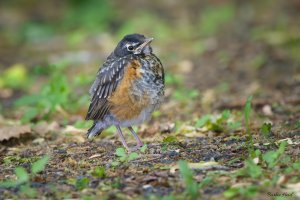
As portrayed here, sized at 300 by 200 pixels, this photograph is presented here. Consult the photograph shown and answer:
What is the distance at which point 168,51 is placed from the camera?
47.4 ft

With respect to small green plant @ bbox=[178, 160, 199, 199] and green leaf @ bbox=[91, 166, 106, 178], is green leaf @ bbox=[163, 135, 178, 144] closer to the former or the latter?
green leaf @ bbox=[91, 166, 106, 178]

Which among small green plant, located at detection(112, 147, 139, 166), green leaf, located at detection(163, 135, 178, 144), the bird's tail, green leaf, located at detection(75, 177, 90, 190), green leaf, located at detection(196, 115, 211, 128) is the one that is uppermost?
the bird's tail

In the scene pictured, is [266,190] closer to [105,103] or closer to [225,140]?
[225,140]

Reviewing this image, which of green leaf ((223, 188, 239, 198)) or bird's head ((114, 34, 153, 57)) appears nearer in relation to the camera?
green leaf ((223, 188, 239, 198))

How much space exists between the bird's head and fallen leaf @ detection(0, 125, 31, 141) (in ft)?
4.96

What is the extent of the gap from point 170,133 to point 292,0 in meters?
11.3

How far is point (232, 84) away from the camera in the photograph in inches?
440

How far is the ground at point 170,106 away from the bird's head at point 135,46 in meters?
0.99

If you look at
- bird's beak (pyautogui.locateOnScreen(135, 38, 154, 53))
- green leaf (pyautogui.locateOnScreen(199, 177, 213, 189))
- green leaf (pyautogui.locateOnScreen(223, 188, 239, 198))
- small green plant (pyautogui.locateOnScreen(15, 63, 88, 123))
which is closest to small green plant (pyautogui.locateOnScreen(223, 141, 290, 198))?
green leaf (pyautogui.locateOnScreen(223, 188, 239, 198))

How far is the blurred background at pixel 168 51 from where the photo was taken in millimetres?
9648

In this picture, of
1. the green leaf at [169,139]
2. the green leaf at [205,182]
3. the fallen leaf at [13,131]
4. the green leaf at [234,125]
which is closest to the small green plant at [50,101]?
the fallen leaf at [13,131]

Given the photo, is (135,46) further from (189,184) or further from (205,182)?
(189,184)

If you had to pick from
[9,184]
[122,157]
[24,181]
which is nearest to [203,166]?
[122,157]

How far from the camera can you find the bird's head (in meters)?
7.38
